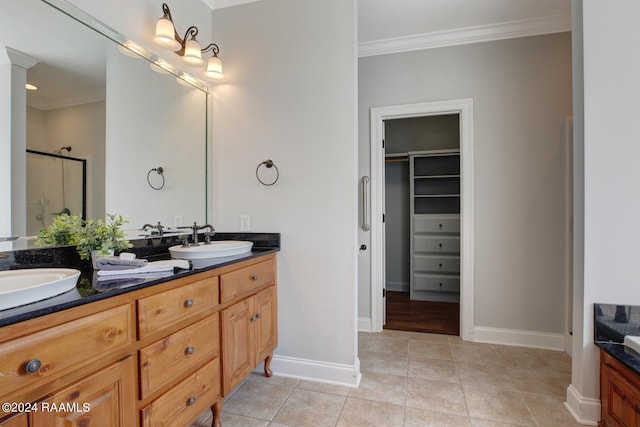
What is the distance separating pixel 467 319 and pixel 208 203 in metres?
2.44

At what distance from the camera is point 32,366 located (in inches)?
30.2

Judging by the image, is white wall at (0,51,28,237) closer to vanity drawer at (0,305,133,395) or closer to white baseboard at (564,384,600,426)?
vanity drawer at (0,305,133,395)

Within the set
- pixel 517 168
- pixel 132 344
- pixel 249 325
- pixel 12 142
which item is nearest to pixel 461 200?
pixel 517 168

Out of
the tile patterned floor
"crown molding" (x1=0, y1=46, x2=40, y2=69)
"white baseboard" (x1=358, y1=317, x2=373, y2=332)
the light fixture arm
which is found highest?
the light fixture arm

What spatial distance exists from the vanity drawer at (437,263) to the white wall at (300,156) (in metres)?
2.25

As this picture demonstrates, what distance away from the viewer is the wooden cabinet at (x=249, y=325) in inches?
62.0

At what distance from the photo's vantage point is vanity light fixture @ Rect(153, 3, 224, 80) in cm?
179

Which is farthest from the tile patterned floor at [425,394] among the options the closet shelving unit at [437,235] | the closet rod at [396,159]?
the closet rod at [396,159]

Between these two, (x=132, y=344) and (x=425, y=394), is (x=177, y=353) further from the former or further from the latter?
(x=425, y=394)

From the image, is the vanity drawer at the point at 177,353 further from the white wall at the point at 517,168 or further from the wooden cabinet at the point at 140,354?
the white wall at the point at 517,168

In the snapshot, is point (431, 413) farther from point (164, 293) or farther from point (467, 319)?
point (164, 293)

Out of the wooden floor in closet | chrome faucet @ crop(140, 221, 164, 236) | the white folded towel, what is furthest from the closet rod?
the white folded towel

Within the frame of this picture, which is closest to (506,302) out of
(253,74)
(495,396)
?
(495,396)

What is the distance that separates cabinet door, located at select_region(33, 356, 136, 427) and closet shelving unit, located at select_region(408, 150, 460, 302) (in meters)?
3.52
